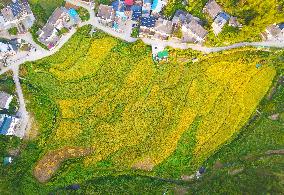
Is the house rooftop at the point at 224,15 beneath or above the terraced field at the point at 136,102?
above

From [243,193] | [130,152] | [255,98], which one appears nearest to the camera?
[243,193]

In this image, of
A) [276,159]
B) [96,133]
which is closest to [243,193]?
[276,159]

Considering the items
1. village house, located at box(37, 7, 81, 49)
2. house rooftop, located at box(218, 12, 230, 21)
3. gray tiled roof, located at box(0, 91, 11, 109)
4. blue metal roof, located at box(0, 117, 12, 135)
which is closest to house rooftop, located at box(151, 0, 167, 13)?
house rooftop, located at box(218, 12, 230, 21)

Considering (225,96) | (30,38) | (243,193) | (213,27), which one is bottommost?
(243,193)

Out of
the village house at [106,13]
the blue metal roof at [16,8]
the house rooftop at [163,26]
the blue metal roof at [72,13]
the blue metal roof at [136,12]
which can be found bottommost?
the house rooftop at [163,26]

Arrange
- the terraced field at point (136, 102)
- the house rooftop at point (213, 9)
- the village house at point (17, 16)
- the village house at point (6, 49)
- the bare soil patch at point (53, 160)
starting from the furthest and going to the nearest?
the house rooftop at point (213, 9), the village house at point (17, 16), the village house at point (6, 49), the terraced field at point (136, 102), the bare soil patch at point (53, 160)

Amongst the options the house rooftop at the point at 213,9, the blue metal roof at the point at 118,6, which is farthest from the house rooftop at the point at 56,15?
the house rooftop at the point at 213,9

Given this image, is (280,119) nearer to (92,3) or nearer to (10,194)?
(92,3)

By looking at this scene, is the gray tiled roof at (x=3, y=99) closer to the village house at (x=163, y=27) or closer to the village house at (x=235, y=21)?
Result: the village house at (x=163, y=27)
